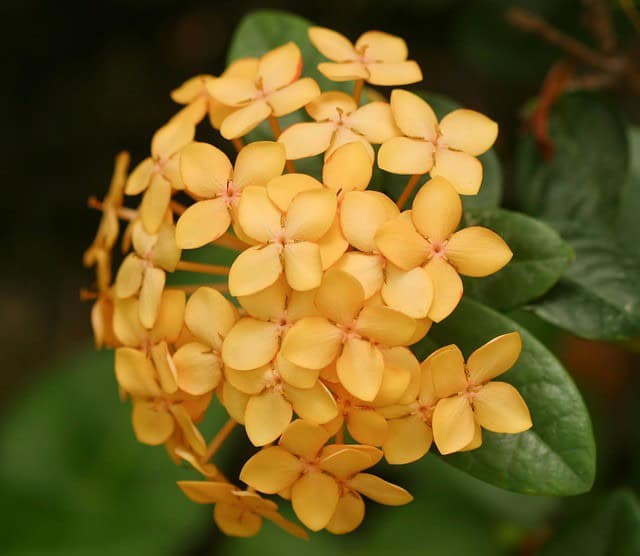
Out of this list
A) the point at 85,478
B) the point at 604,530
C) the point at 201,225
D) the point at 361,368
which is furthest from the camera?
the point at 85,478

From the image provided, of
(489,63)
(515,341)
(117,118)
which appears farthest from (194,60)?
(515,341)

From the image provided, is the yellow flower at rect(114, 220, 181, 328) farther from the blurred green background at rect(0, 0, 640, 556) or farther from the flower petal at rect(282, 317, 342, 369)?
the blurred green background at rect(0, 0, 640, 556)

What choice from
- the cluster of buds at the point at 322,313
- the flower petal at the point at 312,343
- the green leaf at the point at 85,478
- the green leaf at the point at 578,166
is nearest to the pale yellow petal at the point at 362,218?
the cluster of buds at the point at 322,313

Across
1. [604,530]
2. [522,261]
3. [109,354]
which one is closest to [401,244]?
[522,261]

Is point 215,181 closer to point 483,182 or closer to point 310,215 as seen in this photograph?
point 310,215

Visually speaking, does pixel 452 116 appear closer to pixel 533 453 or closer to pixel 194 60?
pixel 533 453

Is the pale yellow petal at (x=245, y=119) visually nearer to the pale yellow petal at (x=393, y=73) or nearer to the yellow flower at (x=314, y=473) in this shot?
the pale yellow petal at (x=393, y=73)

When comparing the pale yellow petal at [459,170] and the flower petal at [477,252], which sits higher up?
the pale yellow petal at [459,170]
